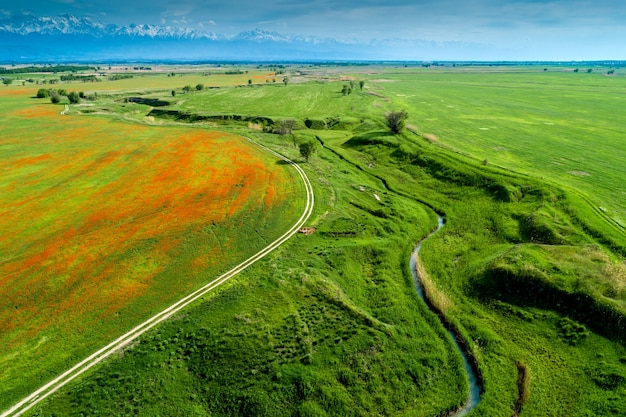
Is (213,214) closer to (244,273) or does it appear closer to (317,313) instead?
(244,273)

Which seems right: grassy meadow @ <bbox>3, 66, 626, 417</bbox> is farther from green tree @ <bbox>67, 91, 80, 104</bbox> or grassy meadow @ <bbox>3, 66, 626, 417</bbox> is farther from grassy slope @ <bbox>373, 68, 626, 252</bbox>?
green tree @ <bbox>67, 91, 80, 104</bbox>

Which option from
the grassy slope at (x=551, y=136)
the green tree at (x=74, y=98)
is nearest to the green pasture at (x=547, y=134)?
the grassy slope at (x=551, y=136)

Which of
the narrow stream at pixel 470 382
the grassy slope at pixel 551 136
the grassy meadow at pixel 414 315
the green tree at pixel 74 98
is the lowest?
the narrow stream at pixel 470 382

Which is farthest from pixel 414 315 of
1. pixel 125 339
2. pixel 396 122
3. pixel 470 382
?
pixel 396 122

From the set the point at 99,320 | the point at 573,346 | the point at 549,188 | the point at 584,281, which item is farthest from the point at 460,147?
the point at 99,320

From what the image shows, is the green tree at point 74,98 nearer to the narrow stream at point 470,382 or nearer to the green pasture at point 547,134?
the green pasture at point 547,134

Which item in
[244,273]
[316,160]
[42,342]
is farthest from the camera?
[316,160]

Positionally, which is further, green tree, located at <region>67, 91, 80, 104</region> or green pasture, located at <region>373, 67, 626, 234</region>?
green tree, located at <region>67, 91, 80, 104</region>

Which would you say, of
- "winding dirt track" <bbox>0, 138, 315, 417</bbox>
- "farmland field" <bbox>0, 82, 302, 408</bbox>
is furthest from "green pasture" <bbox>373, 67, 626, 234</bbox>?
"farmland field" <bbox>0, 82, 302, 408</bbox>
